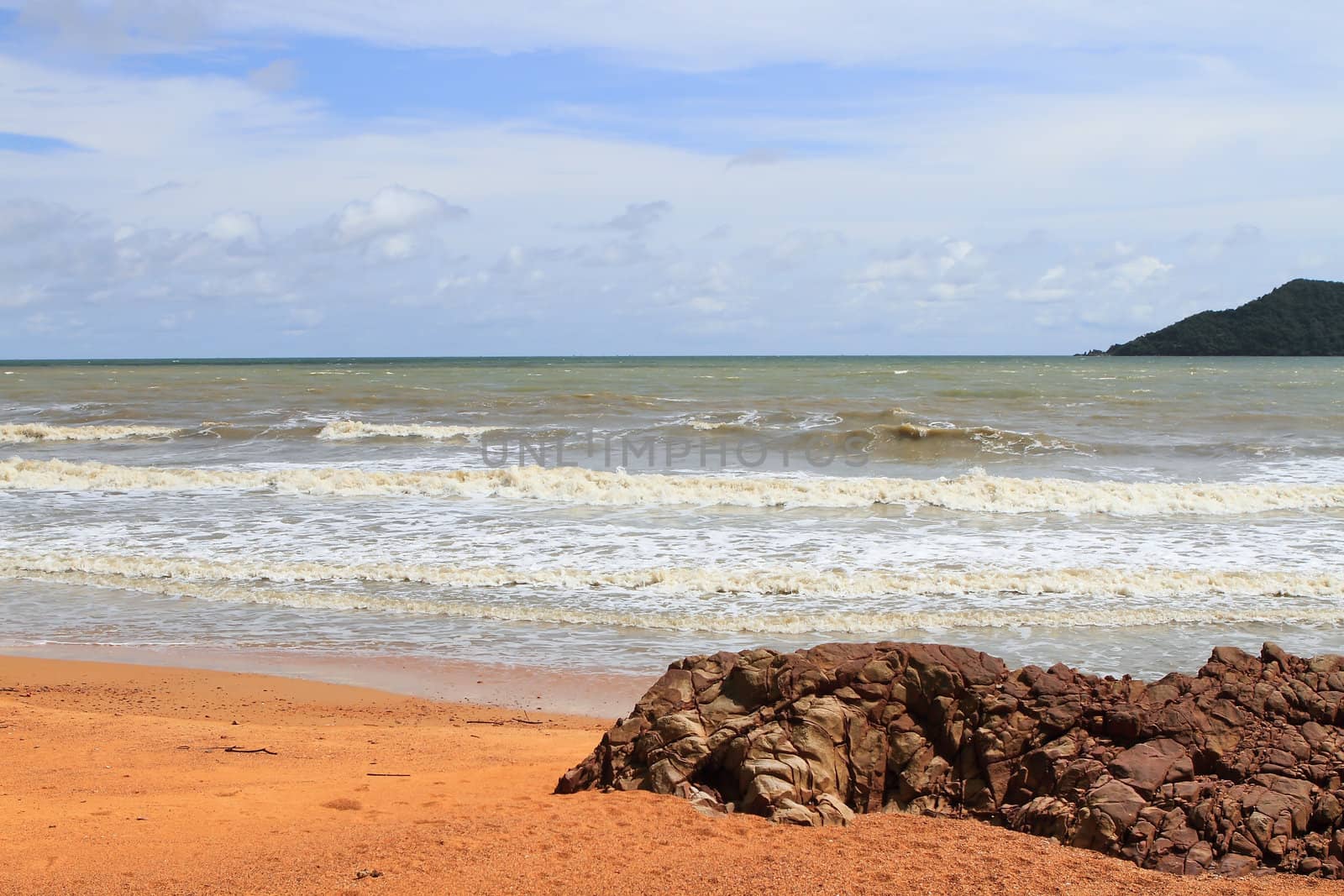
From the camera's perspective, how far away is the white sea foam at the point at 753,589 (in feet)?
29.0

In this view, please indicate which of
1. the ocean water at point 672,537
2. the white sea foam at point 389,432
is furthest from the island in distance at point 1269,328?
the white sea foam at point 389,432

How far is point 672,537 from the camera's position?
1246cm

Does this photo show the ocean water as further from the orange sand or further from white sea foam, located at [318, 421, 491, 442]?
the orange sand

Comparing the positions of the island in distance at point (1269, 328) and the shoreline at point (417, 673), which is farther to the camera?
the island in distance at point (1269, 328)

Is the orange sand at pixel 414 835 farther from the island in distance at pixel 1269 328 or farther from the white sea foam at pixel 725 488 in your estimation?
the island in distance at pixel 1269 328

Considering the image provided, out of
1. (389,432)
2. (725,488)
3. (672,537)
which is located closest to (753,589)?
(672,537)

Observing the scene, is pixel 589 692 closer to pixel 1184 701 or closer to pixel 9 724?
pixel 9 724

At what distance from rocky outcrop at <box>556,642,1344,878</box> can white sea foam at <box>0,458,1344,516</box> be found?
10.3 metres

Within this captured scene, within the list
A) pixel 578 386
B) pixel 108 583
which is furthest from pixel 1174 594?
pixel 578 386

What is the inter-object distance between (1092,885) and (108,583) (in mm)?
10013

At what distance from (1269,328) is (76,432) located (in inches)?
4686

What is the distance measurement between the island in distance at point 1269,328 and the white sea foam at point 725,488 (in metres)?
109

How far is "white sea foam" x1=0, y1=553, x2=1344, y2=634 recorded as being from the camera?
884 centimetres

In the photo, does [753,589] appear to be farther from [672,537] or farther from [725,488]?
[725,488]
